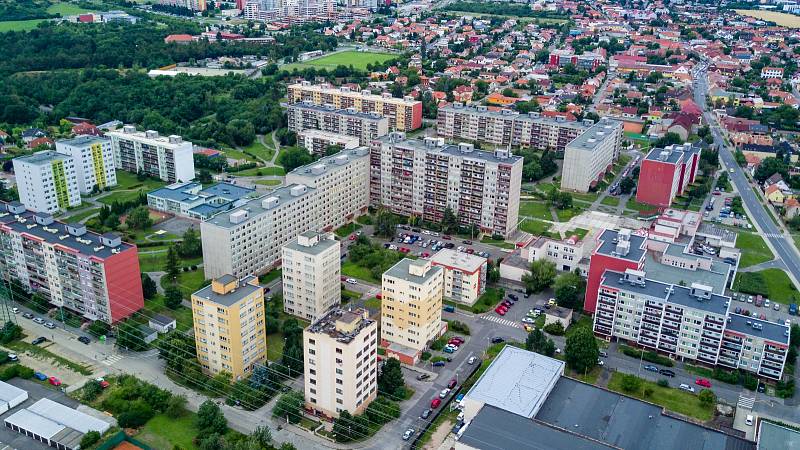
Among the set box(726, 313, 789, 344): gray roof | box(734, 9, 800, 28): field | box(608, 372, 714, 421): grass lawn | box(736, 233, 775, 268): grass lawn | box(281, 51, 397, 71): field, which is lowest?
box(608, 372, 714, 421): grass lawn

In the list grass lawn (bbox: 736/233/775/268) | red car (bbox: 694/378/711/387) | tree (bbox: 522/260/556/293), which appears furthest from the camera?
grass lawn (bbox: 736/233/775/268)

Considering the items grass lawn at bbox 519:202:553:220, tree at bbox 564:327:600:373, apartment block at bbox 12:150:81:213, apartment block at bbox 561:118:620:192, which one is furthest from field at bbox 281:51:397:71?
tree at bbox 564:327:600:373

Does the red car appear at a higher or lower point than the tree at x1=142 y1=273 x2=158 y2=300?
lower

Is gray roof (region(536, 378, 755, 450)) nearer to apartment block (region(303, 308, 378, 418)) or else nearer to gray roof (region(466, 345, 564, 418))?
gray roof (region(466, 345, 564, 418))

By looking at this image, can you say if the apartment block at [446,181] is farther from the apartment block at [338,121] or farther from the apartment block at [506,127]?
the apartment block at [506,127]

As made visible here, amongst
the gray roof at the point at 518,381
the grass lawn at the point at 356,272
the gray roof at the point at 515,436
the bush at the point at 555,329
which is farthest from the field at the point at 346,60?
the gray roof at the point at 515,436

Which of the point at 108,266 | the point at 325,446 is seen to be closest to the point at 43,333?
the point at 108,266

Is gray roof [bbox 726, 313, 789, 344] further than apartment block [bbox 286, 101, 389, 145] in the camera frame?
No
